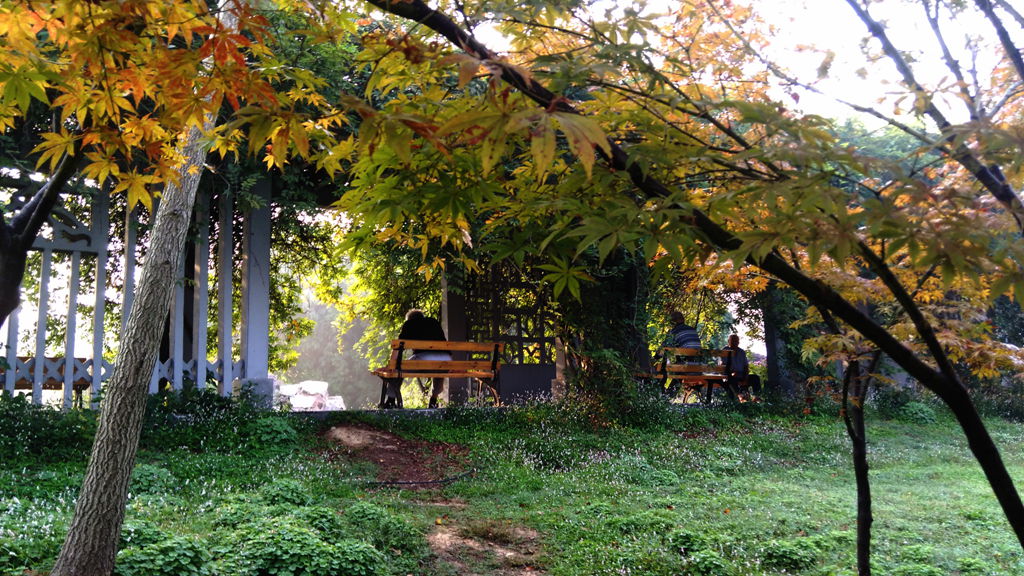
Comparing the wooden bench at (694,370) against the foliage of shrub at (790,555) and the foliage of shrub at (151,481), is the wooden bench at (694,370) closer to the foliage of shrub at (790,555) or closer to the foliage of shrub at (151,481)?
the foliage of shrub at (790,555)

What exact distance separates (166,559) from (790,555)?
355 centimetres

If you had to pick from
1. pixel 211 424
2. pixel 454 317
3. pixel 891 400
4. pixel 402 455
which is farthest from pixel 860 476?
pixel 891 400

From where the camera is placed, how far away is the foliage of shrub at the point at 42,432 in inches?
267

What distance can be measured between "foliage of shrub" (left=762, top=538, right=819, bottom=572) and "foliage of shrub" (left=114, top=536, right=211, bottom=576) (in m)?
3.27

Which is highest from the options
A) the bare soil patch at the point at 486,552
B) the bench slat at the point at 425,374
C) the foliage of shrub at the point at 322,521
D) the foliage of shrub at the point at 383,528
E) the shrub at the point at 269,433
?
the bench slat at the point at 425,374

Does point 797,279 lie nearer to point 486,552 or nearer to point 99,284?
point 486,552

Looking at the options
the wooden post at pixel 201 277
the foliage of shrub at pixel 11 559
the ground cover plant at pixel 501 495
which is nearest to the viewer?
the foliage of shrub at pixel 11 559

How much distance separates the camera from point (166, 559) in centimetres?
378

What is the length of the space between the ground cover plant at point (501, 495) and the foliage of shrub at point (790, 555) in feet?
0.04

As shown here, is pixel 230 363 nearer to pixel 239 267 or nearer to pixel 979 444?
pixel 239 267

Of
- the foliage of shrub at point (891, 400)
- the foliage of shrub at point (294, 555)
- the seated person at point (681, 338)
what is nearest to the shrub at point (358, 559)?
the foliage of shrub at point (294, 555)

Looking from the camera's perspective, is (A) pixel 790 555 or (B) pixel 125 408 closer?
(B) pixel 125 408

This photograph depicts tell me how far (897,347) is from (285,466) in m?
6.04

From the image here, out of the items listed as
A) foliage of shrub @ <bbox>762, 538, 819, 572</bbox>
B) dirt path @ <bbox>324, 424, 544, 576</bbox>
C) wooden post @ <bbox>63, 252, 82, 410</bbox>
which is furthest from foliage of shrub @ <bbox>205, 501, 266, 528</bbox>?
wooden post @ <bbox>63, 252, 82, 410</bbox>
